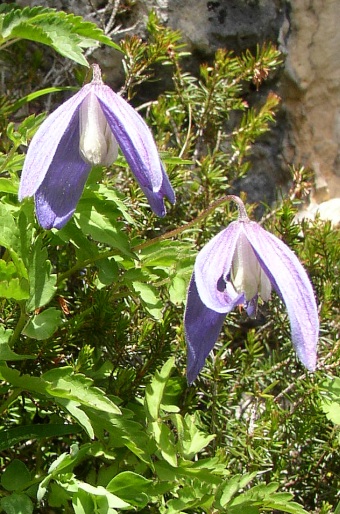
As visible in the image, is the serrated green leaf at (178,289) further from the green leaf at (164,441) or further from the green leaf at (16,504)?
the green leaf at (16,504)

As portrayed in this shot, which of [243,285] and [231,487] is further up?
[243,285]

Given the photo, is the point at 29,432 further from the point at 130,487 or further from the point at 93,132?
the point at 93,132

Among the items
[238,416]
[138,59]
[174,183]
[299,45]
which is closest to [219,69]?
[138,59]

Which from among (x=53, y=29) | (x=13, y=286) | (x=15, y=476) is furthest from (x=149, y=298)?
(x=53, y=29)

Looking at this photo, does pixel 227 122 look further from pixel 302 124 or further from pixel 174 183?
pixel 174 183

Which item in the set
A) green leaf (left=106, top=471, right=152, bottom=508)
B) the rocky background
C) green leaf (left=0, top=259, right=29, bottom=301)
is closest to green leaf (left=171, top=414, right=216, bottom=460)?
green leaf (left=106, top=471, right=152, bottom=508)

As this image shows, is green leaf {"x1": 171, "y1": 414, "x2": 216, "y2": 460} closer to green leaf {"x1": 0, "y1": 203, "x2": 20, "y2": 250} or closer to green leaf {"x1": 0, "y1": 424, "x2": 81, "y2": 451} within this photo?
green leaf {"x1": 0, "y1": 424, "x2": 81, "y2": 451}
